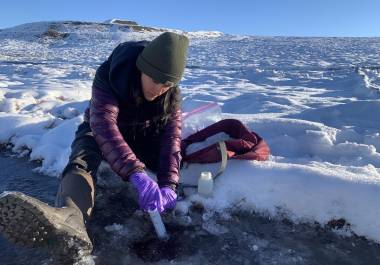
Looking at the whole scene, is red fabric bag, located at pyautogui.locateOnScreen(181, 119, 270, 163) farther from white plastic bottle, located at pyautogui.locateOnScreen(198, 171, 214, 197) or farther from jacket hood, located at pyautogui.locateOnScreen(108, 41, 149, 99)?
jacket hood, located at pyautogui.locateOnScreen(108, 41, 149, 99)

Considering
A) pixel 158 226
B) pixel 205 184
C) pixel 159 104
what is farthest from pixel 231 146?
pixel 158 226

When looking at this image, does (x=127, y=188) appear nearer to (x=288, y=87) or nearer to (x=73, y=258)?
(x=73, y=258)

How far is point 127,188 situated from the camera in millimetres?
3682

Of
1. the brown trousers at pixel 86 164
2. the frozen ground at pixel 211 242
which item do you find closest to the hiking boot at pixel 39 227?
the frozen ground at pixel 211 242

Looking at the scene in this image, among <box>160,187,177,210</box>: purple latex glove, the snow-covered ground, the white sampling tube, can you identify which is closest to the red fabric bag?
the snow-covered ground

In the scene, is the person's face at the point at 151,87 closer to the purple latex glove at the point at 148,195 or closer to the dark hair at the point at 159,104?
the dark hair at the point at 159,104

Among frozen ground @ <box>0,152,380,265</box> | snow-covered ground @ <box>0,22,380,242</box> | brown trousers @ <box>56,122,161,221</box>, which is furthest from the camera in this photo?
snow-covered ground @ <box>0,22,380,242</box>

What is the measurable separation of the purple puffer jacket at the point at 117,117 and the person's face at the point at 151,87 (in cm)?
12

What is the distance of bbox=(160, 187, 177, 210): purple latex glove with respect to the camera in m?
3.08

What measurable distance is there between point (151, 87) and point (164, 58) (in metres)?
0.28

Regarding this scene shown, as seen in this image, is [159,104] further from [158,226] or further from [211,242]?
[211,242]

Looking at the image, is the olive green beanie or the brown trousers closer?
the brown trousers

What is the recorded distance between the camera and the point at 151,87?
10.5 feet

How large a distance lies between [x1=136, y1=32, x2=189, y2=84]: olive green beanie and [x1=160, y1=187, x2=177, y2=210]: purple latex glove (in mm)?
743
